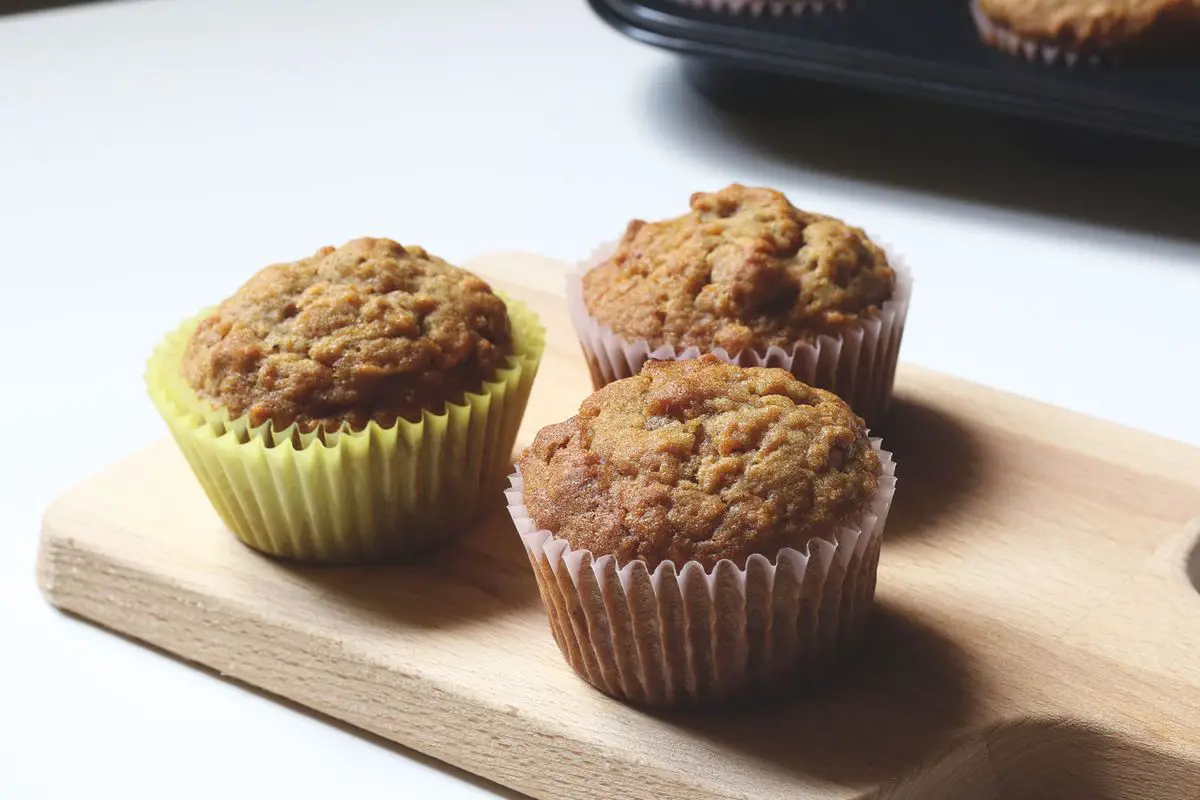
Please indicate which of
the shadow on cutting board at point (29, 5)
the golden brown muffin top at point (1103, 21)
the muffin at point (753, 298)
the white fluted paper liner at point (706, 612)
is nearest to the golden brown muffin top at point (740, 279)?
the muffin at point (753, 298)

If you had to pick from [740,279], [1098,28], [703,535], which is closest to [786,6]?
[1098,28]

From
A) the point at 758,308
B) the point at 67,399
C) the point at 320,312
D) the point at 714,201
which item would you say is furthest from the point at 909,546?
the point at 67,399

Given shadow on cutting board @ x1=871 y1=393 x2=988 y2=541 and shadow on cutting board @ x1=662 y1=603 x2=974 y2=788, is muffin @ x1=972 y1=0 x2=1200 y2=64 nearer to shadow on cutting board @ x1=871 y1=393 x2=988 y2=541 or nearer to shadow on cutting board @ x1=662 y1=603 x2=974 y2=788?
shadow on cutting board @ x1=871 y1=393 x2=988 y2=541

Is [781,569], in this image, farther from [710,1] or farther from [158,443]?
[710,1]

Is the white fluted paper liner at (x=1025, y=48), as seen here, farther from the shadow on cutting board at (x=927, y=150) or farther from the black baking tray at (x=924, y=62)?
the shadow on cutting board at (x=927, y=150)

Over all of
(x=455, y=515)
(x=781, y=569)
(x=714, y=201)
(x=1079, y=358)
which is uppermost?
(x=714, y=201)

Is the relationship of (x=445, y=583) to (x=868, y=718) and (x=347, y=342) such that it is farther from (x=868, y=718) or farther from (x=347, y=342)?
(x=868, y=718)

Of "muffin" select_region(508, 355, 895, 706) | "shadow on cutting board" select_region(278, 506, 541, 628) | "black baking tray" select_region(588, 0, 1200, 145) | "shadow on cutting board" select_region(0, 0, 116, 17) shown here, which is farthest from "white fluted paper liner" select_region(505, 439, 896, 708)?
"shadow on cutting board" select_region(0, 0, 116, 17)

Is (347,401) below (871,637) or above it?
above
